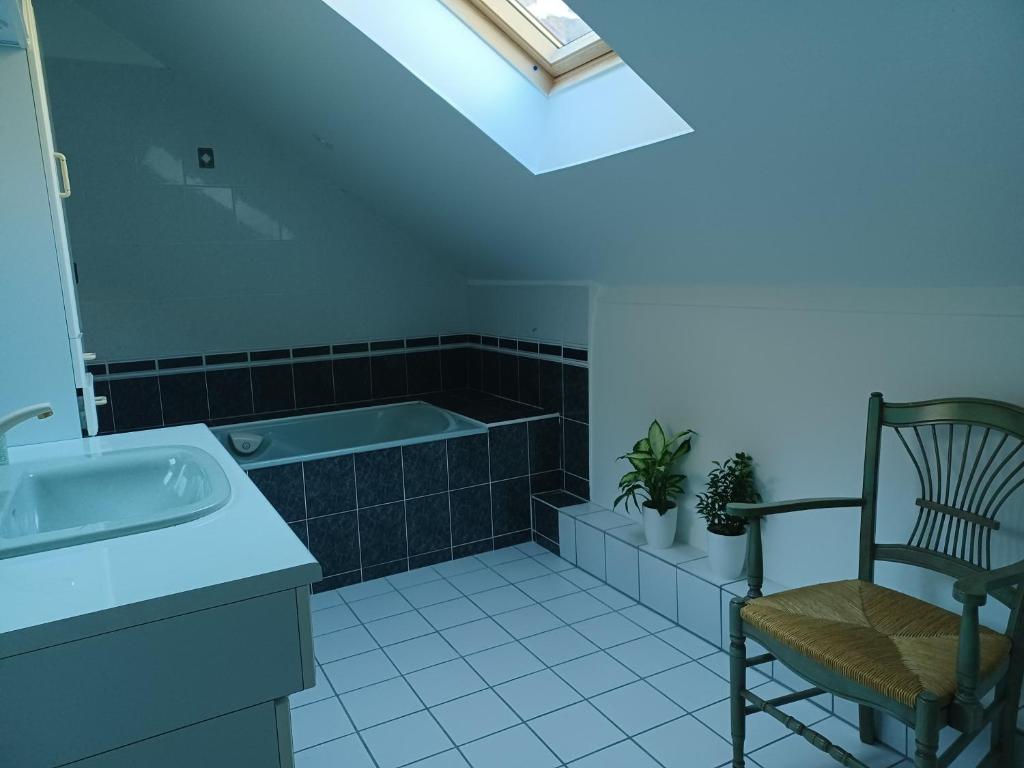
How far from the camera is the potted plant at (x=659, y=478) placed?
8.93ft

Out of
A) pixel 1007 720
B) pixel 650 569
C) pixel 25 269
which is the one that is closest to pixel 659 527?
pixel 650 569

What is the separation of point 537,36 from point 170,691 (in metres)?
2.02

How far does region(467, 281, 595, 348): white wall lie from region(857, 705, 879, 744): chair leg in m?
1.79

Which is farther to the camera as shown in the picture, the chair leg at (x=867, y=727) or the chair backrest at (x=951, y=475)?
the chair leg at (x=867, y=727)

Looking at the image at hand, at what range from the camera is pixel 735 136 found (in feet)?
5.64

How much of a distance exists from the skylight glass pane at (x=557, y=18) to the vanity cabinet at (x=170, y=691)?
178 centimetres

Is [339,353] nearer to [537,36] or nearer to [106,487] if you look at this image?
[537,36]

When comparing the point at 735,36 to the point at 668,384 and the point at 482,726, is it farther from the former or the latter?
the point at 482,726

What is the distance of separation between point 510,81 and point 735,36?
1.05 metres

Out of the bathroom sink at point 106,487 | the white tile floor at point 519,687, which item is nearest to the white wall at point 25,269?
the bathroom sink at point 106,487

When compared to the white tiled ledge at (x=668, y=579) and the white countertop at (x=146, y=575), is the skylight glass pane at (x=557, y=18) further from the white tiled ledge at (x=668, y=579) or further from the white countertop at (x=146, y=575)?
the white tiled ledge at (x=668, y=579)

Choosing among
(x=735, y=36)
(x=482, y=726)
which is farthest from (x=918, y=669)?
(x=735, y=36)

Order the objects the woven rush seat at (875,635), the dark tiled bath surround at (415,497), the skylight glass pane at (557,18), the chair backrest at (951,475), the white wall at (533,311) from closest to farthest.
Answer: the woven rush seat at (875,635) < the chair backrest at (951,475) < the skylight glass pane at (557,18) < the dark tiled bath surround at (415,497) < the white wall at (533,311)

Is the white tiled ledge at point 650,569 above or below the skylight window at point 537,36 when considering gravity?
below
